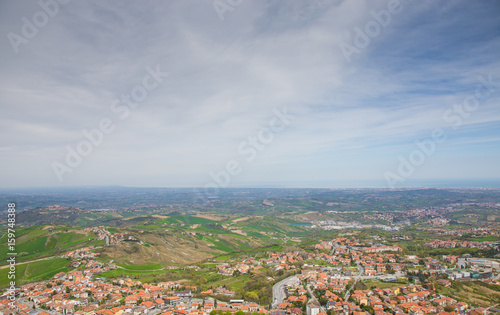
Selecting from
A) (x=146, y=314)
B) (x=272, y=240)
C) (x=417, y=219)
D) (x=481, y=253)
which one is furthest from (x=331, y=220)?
(x=146, y=314)

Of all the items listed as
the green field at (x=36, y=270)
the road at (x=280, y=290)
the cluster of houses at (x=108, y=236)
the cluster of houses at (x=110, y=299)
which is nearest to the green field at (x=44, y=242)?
the cluster of houses at (x=108, y=236)

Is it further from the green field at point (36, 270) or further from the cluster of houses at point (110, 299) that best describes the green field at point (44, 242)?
the cluster of houses at point (110, 299)

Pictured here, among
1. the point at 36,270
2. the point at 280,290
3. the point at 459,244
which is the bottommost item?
the point at 36,270

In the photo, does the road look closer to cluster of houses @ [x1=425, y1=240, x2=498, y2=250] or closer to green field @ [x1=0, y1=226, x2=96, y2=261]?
cluster of houses @ [x1=425, y1=240, x2=498, y2=250]

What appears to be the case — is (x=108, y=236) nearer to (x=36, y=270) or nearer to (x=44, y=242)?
(x=44, y=242)

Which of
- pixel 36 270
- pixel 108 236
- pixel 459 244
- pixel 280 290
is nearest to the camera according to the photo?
pixel 280 290

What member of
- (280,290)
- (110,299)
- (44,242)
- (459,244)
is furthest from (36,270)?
(459,244)

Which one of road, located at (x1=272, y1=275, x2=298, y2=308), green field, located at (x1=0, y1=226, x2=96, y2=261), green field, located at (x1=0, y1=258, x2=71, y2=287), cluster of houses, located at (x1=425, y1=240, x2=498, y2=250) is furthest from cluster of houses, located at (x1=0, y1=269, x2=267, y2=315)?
cluster of houses, located at (x1=425, y1=240, x2=498, y2=250)

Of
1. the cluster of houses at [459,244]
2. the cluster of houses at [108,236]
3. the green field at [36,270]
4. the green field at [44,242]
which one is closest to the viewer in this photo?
the green field at [36,270]
